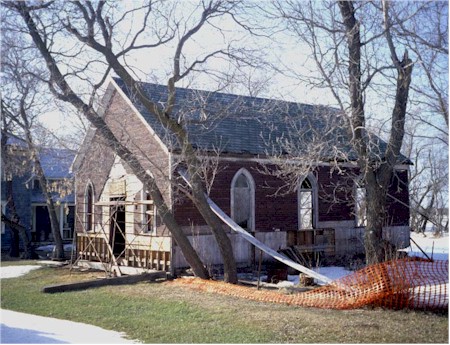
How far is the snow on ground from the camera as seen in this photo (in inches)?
400

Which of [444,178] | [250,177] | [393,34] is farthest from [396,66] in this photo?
[444,178]

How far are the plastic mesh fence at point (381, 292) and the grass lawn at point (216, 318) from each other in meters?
0.38

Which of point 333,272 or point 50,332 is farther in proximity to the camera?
A: point 333,272

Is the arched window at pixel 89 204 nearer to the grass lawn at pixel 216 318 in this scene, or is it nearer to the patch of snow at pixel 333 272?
the grass lawn at pixel 216 318

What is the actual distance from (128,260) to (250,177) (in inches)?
216

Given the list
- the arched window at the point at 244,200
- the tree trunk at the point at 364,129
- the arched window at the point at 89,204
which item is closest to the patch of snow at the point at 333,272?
the arched window at the point at 244,200

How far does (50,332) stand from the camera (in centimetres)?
1098

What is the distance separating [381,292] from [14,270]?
52.3 feet

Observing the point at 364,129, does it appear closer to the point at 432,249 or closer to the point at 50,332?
the point at 432,249

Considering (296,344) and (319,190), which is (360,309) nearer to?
(296,344)

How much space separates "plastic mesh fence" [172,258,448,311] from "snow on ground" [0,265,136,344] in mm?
4480

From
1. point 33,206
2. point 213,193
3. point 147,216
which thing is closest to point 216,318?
point 213,193

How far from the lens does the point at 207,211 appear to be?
1655 cm

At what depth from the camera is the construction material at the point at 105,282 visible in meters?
16.2
